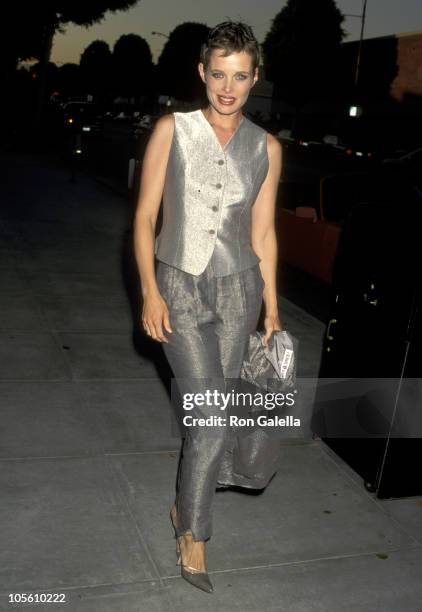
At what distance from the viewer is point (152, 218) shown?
3035 millimetres

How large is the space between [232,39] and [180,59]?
11153 cm

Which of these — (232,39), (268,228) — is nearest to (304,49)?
(268,228)

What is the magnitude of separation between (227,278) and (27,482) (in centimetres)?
164

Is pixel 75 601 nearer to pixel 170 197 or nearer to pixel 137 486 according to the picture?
pixel 137 486

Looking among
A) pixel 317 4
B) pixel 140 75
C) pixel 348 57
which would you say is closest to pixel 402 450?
pixel 348 57

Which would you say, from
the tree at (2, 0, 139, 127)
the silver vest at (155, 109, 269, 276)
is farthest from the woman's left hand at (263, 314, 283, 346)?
the tree at (2, 0, 139, 127)

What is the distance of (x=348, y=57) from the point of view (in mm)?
60094

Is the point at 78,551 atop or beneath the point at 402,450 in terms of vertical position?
beneath

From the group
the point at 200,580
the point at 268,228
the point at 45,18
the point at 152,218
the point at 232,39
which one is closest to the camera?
the point at 232,39

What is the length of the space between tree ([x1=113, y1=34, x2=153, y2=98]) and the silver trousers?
144662mm

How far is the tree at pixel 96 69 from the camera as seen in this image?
507 ft

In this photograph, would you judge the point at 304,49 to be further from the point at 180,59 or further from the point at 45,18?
the point at 180,59

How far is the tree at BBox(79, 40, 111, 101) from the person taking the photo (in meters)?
154

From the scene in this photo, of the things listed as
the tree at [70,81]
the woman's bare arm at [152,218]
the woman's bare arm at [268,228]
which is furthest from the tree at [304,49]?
the tree at [70,81]
